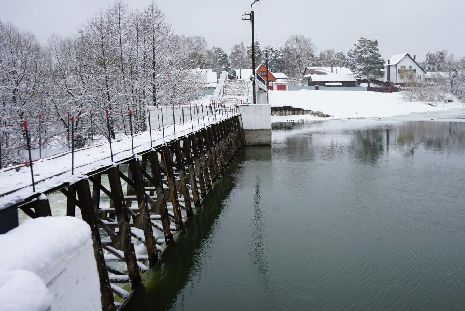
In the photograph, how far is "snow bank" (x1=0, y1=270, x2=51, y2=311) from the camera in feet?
10.0

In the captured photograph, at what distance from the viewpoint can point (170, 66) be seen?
128 ft

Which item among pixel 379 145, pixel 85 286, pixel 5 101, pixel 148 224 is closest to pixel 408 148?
pixel 379 145

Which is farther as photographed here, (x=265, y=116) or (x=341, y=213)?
(x=265, y=116)

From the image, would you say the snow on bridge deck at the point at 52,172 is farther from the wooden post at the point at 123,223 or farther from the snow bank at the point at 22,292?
the snow bank at the point at 22,292

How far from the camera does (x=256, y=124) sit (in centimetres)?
3569

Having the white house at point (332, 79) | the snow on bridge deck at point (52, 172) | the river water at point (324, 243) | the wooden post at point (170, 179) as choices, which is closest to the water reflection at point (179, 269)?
the river water at point (324, 243)

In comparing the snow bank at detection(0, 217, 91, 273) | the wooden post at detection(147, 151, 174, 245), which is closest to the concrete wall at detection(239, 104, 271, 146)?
the wooden post at detection(147, 151, 174, 245)

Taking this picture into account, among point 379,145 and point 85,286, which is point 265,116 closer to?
point 379,145

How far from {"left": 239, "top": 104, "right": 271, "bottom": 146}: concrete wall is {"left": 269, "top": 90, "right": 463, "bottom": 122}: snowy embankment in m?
27.7

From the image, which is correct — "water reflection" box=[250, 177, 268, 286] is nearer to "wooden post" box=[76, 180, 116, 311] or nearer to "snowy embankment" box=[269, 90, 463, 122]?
"wooden post" box=[76, 180, 116, 311]

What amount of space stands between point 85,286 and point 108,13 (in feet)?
115

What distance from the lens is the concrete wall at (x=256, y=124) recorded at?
35281mm

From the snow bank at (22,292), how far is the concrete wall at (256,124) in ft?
106

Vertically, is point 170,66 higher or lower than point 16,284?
higher
